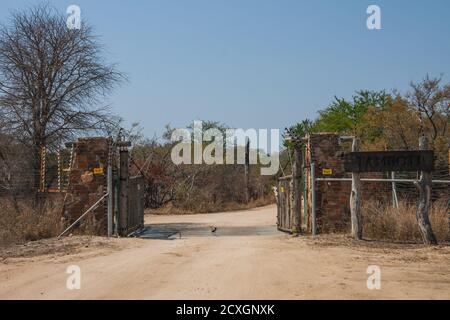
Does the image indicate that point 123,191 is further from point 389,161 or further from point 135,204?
point 389,161

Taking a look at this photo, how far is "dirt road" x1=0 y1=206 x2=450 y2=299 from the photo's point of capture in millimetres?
8297

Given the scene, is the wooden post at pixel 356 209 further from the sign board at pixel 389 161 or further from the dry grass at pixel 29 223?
the dry grass at pixel 29 223

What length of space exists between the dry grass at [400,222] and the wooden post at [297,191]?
6.68 feet

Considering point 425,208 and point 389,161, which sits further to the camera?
point 389,161

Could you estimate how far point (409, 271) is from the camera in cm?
1019

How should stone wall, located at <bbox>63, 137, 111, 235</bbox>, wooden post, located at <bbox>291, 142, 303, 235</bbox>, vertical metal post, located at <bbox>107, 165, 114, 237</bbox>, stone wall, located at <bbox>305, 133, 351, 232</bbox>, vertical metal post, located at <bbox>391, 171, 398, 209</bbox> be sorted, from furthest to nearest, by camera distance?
1. wooden post, located at <bbox>291, 142, 303, 235</bbox>
2. stone wall, located at <bbox>63, 137, 111, 235</bbox>
3. vertical metal post, located at <bbox>107, 165, 114, 237</bbox>
4. stone wall, located at <bbox>305, 133, 351, 232</bbox>
5. vertical metal post, located at <bbox>391, 171, 398, 209</bbox>

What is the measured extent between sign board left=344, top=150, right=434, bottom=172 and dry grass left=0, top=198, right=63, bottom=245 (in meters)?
8.61

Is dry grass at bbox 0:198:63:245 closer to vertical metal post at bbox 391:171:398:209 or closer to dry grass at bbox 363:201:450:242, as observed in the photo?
dry grass at bbox 363:201:450:242

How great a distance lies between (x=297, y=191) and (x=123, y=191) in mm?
5295

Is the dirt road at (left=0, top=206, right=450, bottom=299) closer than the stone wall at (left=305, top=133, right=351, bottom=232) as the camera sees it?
Yes

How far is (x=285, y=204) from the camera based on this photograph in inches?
730

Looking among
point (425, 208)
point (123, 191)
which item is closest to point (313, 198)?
point (425, 208)

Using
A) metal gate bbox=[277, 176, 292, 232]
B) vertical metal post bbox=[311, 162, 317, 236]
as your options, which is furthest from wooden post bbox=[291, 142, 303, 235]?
vertical metal post bbox=[311, 162, 317, 236]

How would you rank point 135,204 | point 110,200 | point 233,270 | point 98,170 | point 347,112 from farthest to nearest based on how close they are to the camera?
point 347,112 < point 135,204 < point 98,170 < point 110,200 < point 233,270
